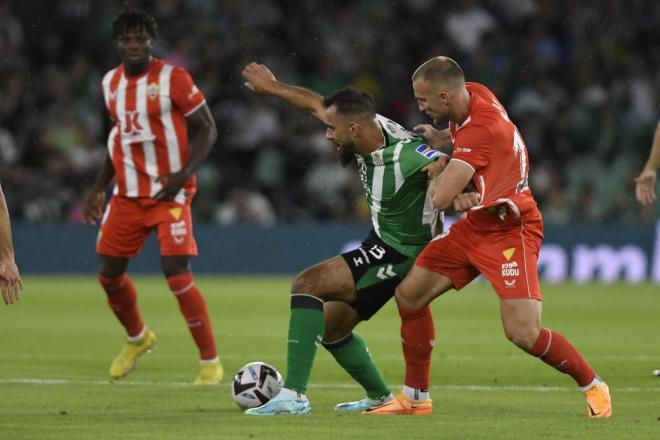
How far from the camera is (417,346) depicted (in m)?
7.89

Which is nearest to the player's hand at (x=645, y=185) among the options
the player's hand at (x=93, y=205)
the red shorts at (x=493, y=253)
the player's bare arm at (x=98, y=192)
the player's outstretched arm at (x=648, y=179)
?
the player's outstretched arm at (x=648, y=179)

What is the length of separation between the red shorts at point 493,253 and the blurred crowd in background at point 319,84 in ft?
43.2

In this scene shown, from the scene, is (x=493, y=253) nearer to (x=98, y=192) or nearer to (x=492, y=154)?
(x=492, y=154)

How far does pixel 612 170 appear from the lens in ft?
71.8

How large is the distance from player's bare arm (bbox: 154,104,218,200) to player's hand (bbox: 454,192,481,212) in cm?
295

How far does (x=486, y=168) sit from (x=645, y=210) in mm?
14445

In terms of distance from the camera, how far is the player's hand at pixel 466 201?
23.1ft

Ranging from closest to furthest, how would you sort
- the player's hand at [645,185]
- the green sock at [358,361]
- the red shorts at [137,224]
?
the green sock at [358,361] → the player's hand at [645,185] → the red shorts at [137,224]

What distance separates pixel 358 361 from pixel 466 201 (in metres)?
1.34

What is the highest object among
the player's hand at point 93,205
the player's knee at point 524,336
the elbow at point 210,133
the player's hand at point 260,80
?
the player's hand at point 260,80

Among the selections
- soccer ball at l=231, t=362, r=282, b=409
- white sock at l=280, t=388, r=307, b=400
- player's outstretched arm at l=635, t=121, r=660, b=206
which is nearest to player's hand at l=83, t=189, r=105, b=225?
soccer ball at l=231, t=362, r=282, b=409

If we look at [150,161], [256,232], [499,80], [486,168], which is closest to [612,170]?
[499,80]

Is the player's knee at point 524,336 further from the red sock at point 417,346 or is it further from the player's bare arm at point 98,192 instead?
the player's bare arm at point 98,192

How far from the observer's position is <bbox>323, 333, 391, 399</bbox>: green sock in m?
7.91
